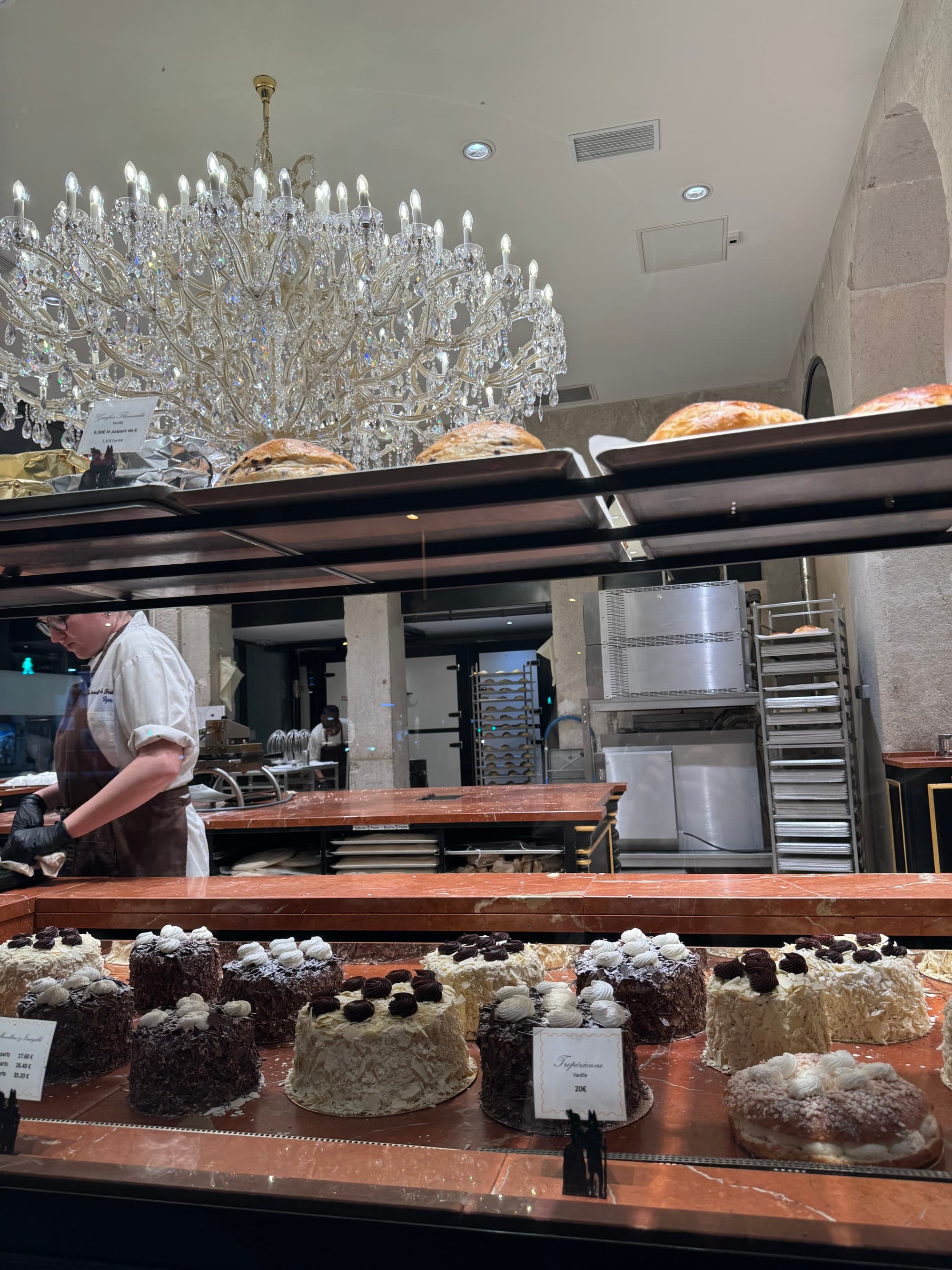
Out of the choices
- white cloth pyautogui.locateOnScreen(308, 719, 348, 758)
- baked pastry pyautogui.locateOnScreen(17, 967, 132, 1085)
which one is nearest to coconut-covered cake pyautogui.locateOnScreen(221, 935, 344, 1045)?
baked pastry pyautogui.locateOnScreen(17, 967, 132, 1085)

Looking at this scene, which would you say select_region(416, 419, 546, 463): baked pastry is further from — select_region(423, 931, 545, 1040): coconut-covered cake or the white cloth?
the white cloth

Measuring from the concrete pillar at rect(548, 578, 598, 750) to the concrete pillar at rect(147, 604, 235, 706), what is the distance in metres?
1.02

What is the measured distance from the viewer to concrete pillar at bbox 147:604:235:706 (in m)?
2.03

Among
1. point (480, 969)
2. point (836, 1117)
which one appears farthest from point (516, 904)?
point (836, 1117)

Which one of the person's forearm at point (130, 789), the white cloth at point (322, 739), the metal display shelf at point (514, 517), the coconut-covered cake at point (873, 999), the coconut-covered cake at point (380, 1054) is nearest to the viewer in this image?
the metal display shelf at point (514, 517)

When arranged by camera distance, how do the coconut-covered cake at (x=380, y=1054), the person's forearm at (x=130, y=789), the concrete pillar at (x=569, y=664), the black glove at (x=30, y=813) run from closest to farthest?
the coconut-covered cake at (x=380, y=1054)
the person's forearm at (x=130, y=789)
the black glove at (x=30, y=813)
the concrete pillar at (x=569, y=664)

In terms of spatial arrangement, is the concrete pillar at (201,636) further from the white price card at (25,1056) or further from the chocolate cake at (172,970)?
the white price card at (25,1056)

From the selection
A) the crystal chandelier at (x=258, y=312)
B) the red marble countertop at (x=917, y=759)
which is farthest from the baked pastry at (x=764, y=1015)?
the red marble countertop at (x=917, y=759)

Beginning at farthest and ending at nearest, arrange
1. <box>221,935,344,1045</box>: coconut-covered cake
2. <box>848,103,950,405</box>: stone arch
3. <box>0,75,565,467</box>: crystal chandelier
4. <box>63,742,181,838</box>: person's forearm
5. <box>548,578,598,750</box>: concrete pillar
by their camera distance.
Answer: <box>848,103,950,405</box>: stone arch
<box>548,578,598,750</box>: concrete pillar
<box>0,75,565,467</box>: crystal chandelier
<box>63,742,181,838</box>: person's forearm
<box>221,935,344,1045</box>: coconut-covered cake

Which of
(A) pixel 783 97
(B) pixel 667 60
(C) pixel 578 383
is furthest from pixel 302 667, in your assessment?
(A) pixel 783 97

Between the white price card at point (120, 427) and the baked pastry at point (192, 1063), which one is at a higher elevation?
the white price card at point (120, 427)

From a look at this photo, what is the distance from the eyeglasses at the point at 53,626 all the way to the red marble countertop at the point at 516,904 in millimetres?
598

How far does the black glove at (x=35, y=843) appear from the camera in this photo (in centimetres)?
182

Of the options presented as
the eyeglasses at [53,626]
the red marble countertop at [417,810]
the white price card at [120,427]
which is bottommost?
the red marble countertop at [417,810]
